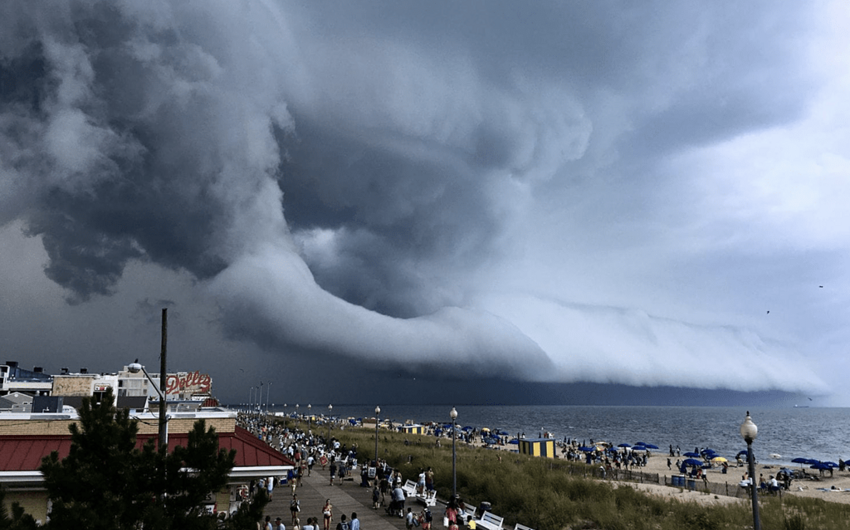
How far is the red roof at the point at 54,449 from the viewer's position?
17203 mm

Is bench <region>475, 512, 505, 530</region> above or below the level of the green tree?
below

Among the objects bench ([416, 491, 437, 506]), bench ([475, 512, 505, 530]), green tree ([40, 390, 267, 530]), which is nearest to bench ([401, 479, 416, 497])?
bench ([416, 491, 437, 506])

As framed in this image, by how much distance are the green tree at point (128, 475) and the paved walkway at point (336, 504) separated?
1470 centimetres

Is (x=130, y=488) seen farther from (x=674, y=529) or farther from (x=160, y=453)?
(x=674, y=529)

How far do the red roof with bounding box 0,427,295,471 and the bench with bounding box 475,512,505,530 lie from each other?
8.66 meters

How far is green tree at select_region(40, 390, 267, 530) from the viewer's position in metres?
9.34

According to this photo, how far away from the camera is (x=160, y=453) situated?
10094 mm

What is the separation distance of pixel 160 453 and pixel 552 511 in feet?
62.6

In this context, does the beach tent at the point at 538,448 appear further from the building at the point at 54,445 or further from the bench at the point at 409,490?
the building at the point at 54,445

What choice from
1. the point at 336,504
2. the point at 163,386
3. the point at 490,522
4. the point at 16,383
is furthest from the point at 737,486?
the point at 16,383

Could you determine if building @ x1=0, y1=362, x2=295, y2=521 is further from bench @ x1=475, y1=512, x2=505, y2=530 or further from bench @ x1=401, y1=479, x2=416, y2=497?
bench @ x1=401, y1=479, x2=416, y2=497

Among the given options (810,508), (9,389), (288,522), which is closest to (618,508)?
(810,508)

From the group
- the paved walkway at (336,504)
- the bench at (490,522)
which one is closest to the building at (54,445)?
the paved walkway at (336,504)

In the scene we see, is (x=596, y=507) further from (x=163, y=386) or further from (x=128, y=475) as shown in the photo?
(x=128, y=475)
